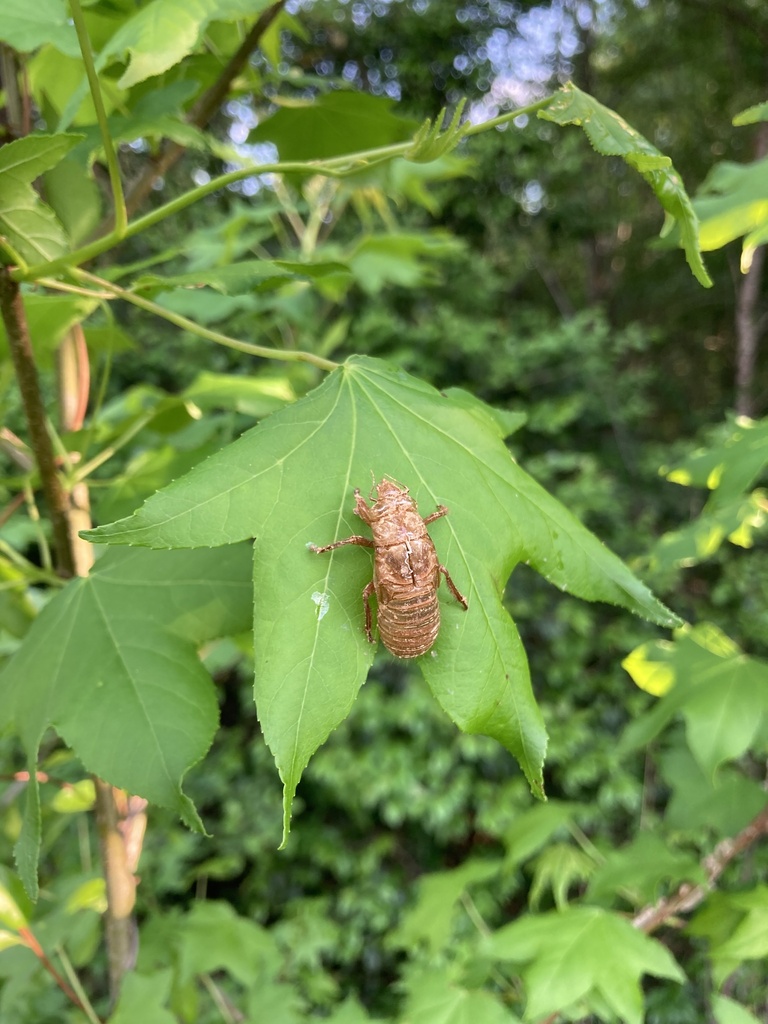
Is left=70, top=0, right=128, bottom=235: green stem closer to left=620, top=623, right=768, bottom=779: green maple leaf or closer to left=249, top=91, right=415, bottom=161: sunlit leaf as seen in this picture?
left=249, top=91, right=415, bottom=161: sunlit leaf

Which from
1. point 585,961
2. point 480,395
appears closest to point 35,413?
point 585,961

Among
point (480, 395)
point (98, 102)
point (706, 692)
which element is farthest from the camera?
point (480, 395)

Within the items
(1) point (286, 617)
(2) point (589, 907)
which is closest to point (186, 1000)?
(2) point (589, 907)

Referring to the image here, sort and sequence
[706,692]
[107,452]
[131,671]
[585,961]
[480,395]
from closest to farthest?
[131,671] → [107,452] → [585,961] → [706,692] → [480,395]

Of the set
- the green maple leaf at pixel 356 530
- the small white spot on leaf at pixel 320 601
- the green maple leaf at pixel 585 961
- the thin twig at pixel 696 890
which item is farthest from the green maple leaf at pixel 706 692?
the small white spot on leaf at pixel 320 601

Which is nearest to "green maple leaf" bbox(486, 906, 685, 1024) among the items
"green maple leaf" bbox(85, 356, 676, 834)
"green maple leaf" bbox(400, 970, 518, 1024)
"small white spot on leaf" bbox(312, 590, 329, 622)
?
"green maple leaf" bbox(400, 970, 518, 1024)

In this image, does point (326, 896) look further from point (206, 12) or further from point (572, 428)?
point (206, 12)

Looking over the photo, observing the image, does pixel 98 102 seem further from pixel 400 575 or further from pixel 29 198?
pixel 400 575

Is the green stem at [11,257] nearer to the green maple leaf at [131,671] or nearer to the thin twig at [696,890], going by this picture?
the green maple leaf at [131,671]
